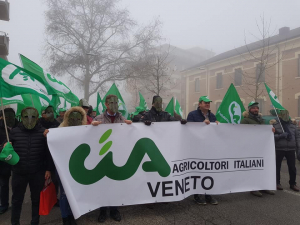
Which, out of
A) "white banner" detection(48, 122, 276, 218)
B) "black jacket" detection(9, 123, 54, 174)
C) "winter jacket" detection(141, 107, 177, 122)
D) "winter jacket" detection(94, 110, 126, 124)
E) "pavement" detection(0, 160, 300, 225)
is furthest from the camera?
"winter jacket" detection(141, 107, 177, 122)

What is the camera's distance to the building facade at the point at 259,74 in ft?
70.4

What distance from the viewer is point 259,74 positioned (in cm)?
1445

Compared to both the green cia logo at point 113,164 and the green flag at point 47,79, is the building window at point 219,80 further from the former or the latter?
the green cia logo at point 113,164

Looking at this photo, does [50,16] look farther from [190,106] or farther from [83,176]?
[83,176]

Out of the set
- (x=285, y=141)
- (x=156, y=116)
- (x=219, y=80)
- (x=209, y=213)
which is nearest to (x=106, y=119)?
(x=156, y=116)

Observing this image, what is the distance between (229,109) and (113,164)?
3380 mm

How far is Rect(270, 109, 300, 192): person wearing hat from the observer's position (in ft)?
17.2

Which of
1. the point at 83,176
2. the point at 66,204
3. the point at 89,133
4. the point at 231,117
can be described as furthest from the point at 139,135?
the point at 231,117

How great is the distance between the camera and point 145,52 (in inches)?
1049

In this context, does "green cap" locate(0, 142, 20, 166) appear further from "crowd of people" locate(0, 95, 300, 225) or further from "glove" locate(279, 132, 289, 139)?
"glove" locate(279, 132, 289, 139)

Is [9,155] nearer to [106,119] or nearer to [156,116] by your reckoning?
[106,119]

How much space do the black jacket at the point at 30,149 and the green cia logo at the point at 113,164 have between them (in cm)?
41

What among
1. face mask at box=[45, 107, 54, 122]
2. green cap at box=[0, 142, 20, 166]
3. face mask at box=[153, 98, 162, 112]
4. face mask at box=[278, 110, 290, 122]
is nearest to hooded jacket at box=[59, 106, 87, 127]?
green cap at box=[0, 142, 20, 166]

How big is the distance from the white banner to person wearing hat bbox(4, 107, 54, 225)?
19cm
